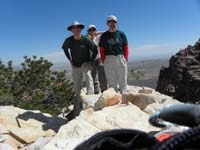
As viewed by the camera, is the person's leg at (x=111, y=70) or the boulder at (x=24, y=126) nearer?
the boulder at (x=24, y=126)

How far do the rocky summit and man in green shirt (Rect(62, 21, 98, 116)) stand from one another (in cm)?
1450

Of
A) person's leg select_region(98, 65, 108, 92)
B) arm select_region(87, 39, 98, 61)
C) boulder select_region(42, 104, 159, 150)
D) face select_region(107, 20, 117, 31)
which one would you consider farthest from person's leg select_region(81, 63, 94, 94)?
boulder select_region(42, 104, 159, 150)

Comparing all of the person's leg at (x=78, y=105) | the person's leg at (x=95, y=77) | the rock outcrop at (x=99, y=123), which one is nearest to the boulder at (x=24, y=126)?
the person's leg at (x=78, y=105)

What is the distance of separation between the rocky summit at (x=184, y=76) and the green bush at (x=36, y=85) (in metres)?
8.36

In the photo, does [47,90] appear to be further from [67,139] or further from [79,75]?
[67,139]

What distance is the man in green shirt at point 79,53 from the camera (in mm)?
8859

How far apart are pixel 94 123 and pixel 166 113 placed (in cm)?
567

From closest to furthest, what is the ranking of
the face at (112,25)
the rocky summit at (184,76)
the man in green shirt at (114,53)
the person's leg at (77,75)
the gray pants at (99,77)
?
1. the face at (112,25)
2. the man in green shirt at (114,53)
3. the person's leg at (77,75)
4. the gray pants at (99,77)
5. the rocky summit at (184,76)

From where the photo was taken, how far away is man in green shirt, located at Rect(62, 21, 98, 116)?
8.86 m

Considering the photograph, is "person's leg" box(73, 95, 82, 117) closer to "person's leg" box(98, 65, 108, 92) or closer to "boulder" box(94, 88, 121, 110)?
"person's leg" box(98, 65, 108, 92)

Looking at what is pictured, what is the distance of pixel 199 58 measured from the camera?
24.6m

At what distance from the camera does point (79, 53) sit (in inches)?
356

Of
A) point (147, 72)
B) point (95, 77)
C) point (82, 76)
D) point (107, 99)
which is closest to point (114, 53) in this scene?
point (82, 76)

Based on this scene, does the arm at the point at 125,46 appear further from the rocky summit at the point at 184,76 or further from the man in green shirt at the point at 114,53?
the rocky summit at the point at 184,76
